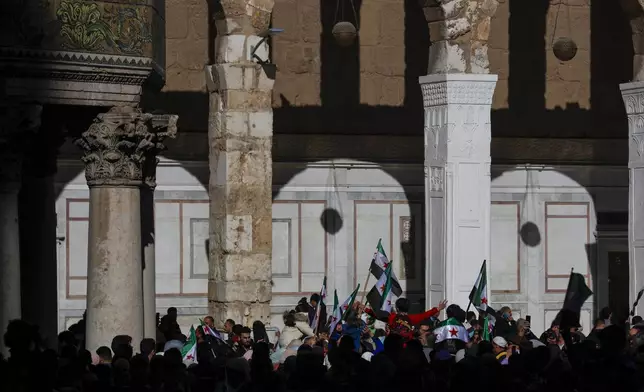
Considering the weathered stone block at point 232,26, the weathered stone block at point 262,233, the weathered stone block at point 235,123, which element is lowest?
the weathered stone block at point 262,233

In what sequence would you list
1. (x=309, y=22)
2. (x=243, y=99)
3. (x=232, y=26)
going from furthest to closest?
(x=309, y=22) → (x=243, y=99) → (x=232, y=26)

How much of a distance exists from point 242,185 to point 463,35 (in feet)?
11.0

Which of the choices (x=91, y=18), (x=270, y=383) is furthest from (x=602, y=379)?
(x=91, y=18)

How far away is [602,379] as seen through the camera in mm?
10789

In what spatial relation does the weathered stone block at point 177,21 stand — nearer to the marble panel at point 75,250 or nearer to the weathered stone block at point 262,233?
the marble panel at point 75,250

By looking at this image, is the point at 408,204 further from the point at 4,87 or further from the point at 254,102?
the point at 4,87

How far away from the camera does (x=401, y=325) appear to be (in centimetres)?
1883

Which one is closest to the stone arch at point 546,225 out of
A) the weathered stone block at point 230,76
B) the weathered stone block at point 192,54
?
the weathered stone block at point 192,54

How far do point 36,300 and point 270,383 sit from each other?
6.81m

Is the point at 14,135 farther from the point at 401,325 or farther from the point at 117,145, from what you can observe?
the point at 401,325

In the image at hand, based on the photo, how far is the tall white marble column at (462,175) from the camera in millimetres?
22250

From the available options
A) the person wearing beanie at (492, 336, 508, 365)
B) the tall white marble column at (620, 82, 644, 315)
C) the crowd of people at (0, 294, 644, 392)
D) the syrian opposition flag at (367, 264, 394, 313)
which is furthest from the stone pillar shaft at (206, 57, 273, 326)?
the crowd of people at (0, 294, 644, 392)

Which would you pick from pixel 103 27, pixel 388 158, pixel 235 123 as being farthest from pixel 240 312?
pixel 103 27

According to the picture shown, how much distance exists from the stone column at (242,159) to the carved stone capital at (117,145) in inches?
236
